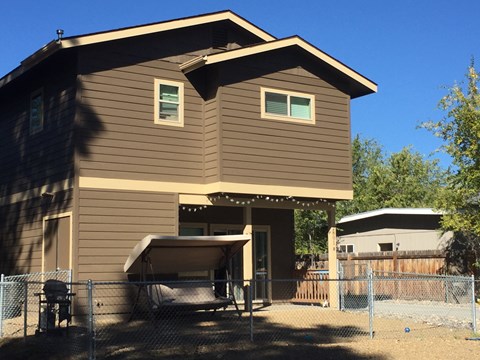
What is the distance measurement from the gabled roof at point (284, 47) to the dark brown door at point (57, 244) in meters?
4.80

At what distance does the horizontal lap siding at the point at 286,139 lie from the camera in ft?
50.0

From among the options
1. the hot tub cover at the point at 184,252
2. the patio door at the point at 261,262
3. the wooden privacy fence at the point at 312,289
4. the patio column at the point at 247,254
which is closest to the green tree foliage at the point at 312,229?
the wooden privacy fence at the point at 312,289

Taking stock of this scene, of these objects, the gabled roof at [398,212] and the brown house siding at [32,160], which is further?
the gabled roof at [398,212]

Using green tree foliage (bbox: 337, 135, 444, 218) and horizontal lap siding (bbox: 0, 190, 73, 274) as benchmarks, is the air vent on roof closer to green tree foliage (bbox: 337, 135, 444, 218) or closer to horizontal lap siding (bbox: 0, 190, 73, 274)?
horizontal lap siding (bbox: 0, 190, 73, 274)

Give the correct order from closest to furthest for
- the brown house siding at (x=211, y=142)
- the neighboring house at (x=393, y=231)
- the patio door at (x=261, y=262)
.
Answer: the brown house siding at (x=211, y=142), the patio door at (x=261, y=262), the neighboring house at (x=393, y=231)

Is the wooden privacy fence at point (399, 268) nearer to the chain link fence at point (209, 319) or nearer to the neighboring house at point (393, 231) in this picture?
the neighboring house at point (393, 231)

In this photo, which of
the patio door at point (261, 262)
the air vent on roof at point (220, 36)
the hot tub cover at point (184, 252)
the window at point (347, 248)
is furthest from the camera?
the window at point (347, 248)

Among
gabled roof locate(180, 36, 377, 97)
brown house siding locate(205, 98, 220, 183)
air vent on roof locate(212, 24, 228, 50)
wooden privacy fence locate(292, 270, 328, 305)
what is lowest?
wooden privacy fence locate(292, 270, 328, 305)

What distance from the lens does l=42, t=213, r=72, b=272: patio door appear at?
1394 centimetres

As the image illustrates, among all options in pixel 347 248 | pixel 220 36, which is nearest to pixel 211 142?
pixel 220 36

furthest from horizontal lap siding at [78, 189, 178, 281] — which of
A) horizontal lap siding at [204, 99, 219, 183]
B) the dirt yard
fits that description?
horizontal lap siding at [204, 99, 219, 183]

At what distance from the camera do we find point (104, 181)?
1405cm

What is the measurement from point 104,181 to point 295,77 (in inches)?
235

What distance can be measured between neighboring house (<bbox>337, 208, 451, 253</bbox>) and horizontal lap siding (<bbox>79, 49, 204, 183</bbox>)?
10.8 meters
